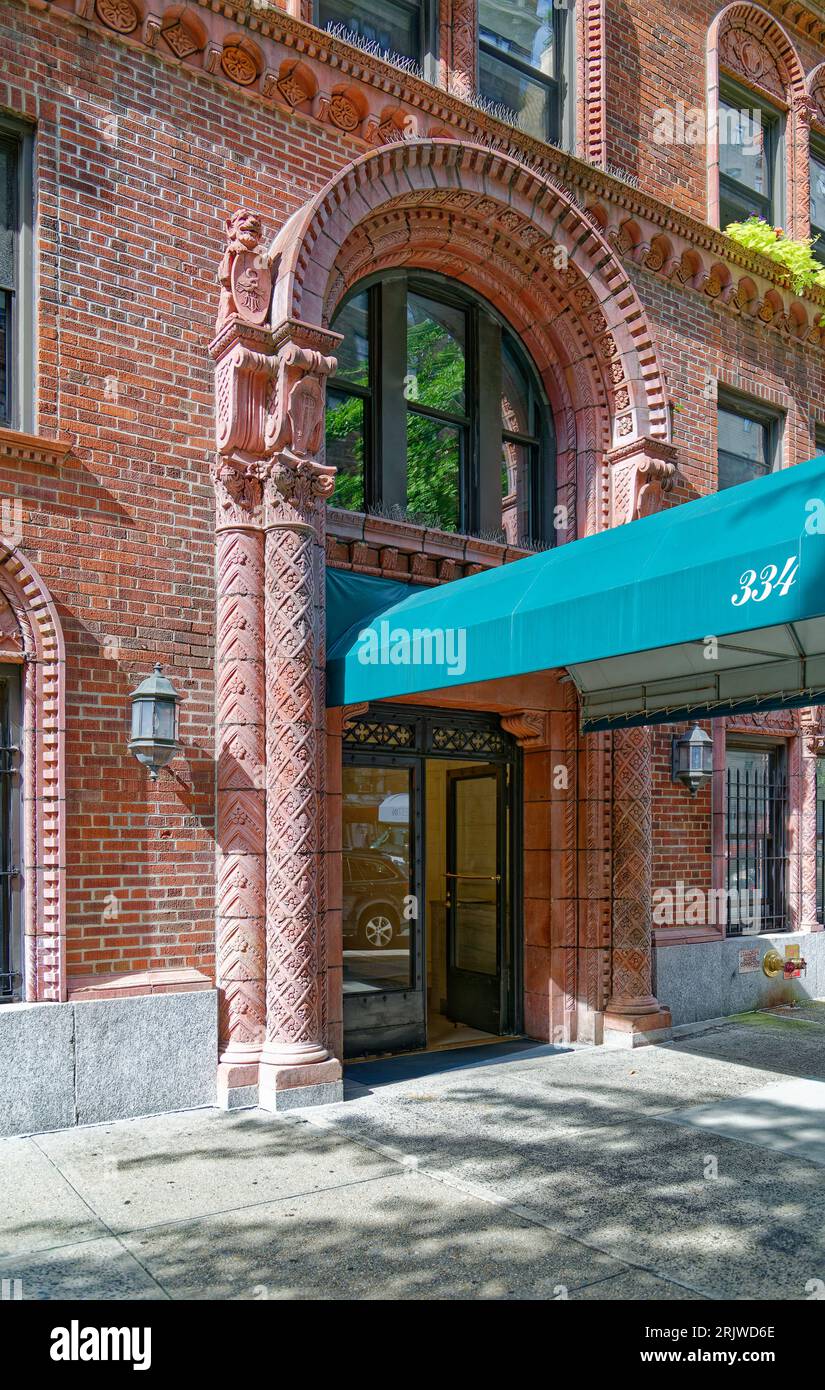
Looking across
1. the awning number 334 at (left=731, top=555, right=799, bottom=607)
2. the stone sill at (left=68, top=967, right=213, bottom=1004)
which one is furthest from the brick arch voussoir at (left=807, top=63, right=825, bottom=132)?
the stone sill at (left=68, top=967, right=213, bottom=1004)

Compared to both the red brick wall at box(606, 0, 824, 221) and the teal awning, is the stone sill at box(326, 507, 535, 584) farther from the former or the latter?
the red brick wall at box(606, 0, 824, 221)

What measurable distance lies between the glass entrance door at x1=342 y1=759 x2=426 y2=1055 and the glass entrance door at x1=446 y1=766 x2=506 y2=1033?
111cm

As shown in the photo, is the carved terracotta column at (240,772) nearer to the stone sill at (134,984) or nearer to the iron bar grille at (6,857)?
the stone sill at (134,984)

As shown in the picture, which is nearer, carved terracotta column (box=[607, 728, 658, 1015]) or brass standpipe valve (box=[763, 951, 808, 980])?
carved terracotta column (box=[607, 728, 658, 1015])

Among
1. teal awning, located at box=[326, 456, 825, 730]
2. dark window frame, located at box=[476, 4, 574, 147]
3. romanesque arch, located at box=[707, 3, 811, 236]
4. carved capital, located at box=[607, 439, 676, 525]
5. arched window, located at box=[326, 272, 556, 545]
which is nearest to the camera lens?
teal awning, located at box=[326, 456, 825, 730]

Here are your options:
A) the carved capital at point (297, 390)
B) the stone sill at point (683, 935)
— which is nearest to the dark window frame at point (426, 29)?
the carved capital at point (297, 390)

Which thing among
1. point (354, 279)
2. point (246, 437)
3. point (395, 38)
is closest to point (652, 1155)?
point (246, 437)

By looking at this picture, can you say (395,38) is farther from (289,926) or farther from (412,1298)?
(412,1298)

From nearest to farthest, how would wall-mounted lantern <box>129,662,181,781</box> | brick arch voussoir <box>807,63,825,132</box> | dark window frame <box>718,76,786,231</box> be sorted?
1. wall-mounted lantern <box>129,662,181,781</box>
2. dark window frame <box>718,76,786,231</box>
3. brick arch voussoir <box>807,63,825,132</box>

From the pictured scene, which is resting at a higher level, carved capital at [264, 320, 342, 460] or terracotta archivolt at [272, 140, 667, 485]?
terracotta archivolt at [272, 140, 667, 485]

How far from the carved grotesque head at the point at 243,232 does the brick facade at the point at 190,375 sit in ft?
0.81

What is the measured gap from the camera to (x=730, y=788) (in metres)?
11.9

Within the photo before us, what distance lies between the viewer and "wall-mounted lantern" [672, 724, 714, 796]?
10.7 m

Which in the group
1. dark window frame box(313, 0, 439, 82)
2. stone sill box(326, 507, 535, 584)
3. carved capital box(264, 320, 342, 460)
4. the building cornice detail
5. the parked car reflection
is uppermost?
dark window frame box(313, 0, 439, 82)
